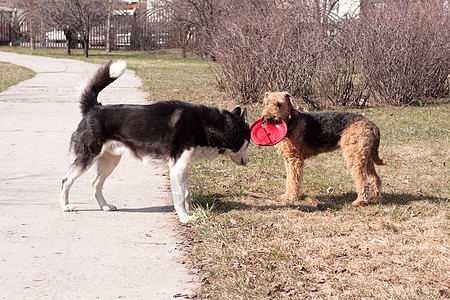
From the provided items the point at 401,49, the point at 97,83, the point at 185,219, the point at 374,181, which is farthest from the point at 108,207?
the point at 401,49

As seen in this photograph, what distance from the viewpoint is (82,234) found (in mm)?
5402

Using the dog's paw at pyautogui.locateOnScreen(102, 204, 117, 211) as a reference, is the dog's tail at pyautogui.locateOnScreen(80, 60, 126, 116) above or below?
above

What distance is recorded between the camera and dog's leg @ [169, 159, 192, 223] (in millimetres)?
5762

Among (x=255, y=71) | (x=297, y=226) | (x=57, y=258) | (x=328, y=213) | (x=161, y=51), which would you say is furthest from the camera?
(x=161, y=51)

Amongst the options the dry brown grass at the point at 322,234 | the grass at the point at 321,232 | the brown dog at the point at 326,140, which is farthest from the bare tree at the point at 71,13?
the brown dog at the point at 326,140

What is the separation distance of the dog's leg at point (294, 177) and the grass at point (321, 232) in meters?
0.15

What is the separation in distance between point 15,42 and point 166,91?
128ft

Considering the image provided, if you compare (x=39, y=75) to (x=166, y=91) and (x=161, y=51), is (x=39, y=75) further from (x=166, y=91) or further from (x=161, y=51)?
(x=161, y=51)

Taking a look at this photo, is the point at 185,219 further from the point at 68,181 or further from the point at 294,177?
the point at 294,177

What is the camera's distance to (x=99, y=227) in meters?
5.63

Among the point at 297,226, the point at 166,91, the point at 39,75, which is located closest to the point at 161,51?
the point at 39,75

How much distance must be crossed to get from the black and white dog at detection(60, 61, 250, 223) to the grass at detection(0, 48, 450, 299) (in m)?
0.58

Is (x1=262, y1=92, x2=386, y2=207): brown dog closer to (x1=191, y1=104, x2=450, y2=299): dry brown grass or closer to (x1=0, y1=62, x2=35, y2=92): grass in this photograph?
(x1=191, y1=104, x2=450, y2=299): dry brown grass

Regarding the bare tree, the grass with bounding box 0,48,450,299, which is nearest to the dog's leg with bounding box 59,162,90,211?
the grass with bounding box 0,48,450,299
